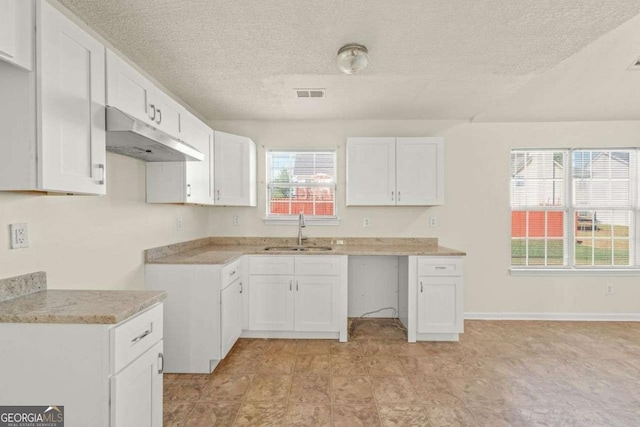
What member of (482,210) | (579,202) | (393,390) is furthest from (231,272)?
(579,202)

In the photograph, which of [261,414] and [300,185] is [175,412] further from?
[300,185]

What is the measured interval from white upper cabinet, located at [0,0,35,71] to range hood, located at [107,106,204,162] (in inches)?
14.8

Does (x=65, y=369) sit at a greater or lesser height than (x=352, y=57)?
lesser

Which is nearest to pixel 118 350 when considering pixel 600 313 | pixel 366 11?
pixel 366 11

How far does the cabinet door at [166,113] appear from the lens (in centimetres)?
204

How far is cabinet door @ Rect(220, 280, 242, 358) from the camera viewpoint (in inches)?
101

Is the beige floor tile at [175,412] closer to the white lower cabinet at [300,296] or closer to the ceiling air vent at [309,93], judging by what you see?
the white lower cabinet at [300,296]

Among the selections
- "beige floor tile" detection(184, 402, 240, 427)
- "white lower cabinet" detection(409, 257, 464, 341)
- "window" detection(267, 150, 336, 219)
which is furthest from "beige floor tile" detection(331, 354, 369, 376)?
"window" detection(267, 150, 336, 219)

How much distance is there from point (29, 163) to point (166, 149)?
0.86 meters

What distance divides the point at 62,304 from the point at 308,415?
1.53m

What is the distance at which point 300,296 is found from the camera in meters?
3.18

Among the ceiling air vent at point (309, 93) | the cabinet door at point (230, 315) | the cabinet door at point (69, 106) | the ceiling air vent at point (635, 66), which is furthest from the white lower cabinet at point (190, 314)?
the ceiling air vent at point (635, 66)

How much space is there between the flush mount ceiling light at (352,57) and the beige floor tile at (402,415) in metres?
2.33

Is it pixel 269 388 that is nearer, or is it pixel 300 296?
pixel 269 388
